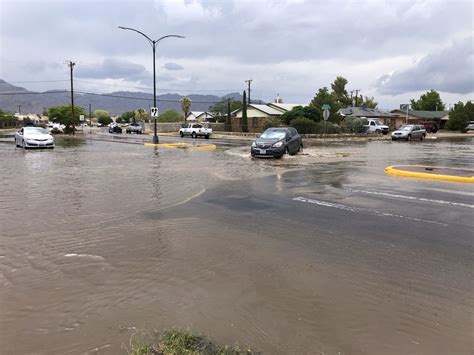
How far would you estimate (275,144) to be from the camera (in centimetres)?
2089

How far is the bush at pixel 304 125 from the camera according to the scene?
155 feet

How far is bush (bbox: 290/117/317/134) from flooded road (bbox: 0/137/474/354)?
1471 inches

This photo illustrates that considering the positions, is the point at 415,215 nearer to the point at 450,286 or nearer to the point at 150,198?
the point at 450,286

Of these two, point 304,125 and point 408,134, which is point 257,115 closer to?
point 304,125

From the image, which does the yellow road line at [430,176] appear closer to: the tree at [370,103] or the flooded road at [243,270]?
the flooded road at [243,270]

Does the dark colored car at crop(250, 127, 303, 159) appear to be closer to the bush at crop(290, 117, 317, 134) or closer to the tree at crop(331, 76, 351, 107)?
the bush at crop(290, 117, 317, 134)

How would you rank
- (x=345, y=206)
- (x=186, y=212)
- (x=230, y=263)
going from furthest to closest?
(x=345, y=206)
(x=186, y=212)
(x=230, y=263)

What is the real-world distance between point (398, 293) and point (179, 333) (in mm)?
2396

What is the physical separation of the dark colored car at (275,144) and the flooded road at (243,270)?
34.6 feet

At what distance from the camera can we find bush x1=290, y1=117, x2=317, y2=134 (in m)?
47.2

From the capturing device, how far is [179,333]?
3604mm

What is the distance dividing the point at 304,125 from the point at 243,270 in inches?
1710

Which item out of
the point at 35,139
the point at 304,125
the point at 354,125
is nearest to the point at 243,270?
the point at 35,139

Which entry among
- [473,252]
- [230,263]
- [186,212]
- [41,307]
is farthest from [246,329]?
[186,212]
